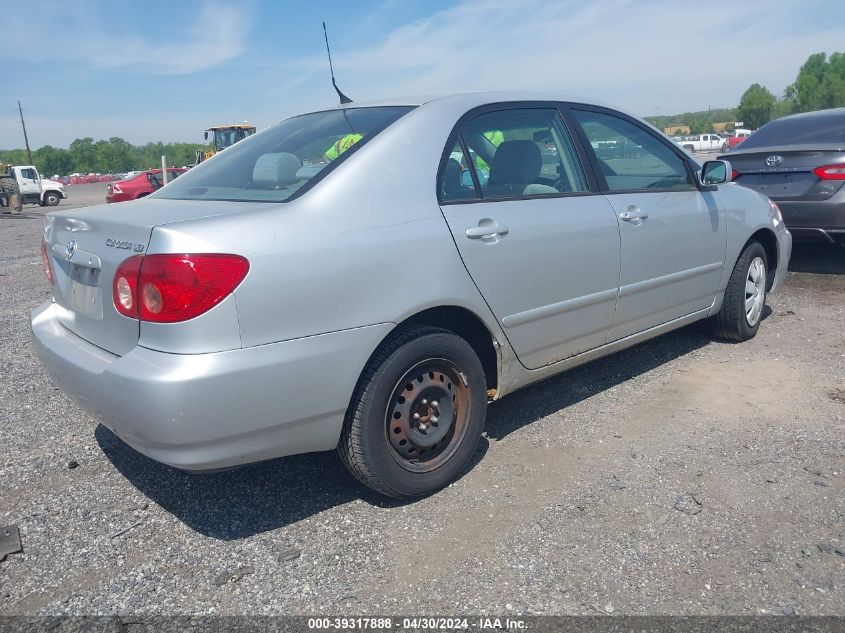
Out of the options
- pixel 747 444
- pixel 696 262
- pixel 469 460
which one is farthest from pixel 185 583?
pixel 696 262

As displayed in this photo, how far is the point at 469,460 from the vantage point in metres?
3.24

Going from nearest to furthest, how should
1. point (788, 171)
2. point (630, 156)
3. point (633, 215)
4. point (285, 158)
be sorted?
point (285, 158), point (633, 215), point (630, 156), point (788, 171)

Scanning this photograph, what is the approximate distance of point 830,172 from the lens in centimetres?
639

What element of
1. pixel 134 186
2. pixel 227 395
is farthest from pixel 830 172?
pixel 134 186

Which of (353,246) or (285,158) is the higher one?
(285,158)

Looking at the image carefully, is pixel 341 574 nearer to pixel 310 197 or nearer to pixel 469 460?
pixel 469 460

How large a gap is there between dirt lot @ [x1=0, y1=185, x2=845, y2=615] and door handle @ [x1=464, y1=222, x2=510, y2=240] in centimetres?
106

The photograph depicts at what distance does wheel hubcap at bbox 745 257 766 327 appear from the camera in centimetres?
482

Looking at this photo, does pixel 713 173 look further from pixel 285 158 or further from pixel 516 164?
pixel 285 158

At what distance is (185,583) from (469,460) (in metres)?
1.33

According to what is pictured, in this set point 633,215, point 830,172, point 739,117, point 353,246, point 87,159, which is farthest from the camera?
point 87,159

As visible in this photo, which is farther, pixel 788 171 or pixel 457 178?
pixel 788 171

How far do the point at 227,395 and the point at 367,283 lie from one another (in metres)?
0.64

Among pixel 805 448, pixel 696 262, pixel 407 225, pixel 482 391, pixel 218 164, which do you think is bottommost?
pixel 805 448
